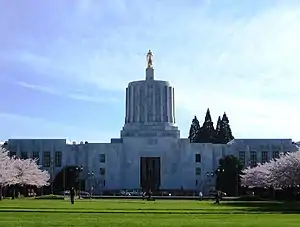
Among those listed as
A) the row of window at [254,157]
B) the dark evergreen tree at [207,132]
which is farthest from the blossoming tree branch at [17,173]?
the dark evergreen tree at [207,132]

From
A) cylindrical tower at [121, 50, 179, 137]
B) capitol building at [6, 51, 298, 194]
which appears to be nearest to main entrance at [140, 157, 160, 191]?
capitol building at [6, 51, 298, 194]

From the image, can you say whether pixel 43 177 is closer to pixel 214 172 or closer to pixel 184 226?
pixel 214 172

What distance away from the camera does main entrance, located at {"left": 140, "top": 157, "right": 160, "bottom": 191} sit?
120 metres

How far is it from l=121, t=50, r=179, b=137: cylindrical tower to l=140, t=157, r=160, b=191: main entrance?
16.0 ft

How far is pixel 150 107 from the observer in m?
122

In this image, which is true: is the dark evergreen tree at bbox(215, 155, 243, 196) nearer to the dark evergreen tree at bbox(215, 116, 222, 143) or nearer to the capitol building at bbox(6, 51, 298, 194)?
the capitol building at bbox(6, 51, 298, 194)

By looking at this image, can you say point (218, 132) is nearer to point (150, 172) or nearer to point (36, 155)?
point (150, 172)

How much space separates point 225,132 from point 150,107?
70.2 ft

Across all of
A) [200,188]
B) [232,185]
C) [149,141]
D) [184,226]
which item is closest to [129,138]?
[149,141]

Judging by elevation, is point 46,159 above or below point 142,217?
above

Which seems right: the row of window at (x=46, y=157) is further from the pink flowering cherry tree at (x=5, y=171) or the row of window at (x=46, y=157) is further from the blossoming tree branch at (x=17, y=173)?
the pink flowering cherry tree at (x=5, y=171)

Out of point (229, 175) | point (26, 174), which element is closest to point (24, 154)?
point (26, 174)

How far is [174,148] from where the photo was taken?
12181 centimetres

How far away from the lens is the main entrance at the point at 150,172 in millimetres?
120062
